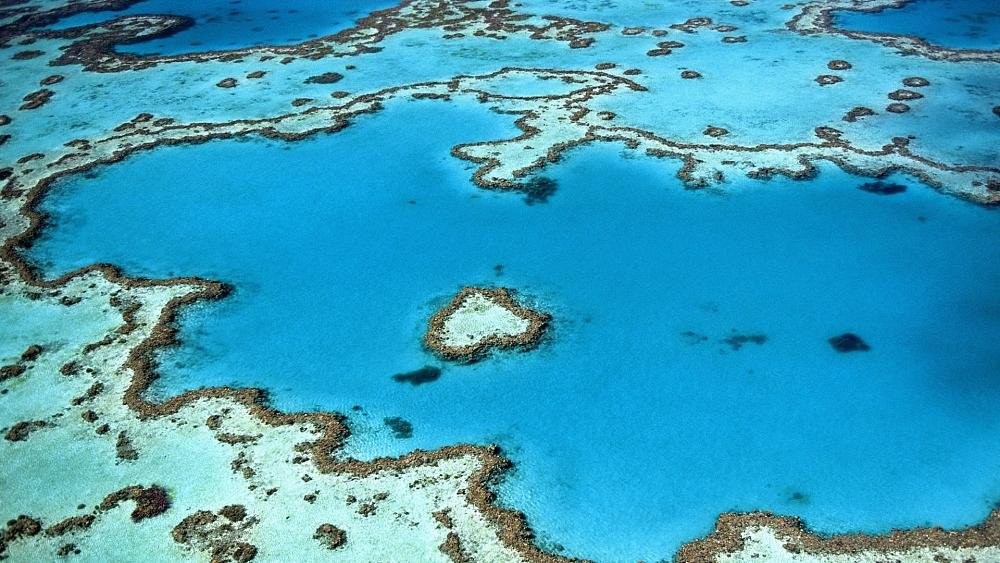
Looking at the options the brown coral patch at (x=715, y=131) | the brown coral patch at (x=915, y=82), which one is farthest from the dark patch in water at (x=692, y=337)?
the brown coral patch at (x=915, y=82)

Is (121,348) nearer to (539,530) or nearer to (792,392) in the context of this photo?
(539,530)

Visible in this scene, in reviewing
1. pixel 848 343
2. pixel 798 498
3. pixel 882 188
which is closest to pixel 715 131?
pixel 882 188

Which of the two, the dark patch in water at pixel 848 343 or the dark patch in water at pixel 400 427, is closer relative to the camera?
the dark patch in water at pixel 400 427

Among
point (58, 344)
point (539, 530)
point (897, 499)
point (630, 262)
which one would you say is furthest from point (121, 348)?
point (897, 499)

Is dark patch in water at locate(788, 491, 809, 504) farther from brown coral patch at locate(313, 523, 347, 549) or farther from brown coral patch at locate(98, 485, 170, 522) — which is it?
brown coral patch at locate(98, 485, 170, 522)

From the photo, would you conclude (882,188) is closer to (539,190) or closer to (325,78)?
(539,190)

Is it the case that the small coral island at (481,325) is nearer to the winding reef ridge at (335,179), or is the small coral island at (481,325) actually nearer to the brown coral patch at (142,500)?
the winding reef ridge at (335,179)

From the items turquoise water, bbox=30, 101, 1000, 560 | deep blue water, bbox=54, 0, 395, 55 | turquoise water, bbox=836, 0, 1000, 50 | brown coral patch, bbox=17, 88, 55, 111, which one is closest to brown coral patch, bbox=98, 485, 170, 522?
turquoise water, bbox=30, 101, 1000, 560
